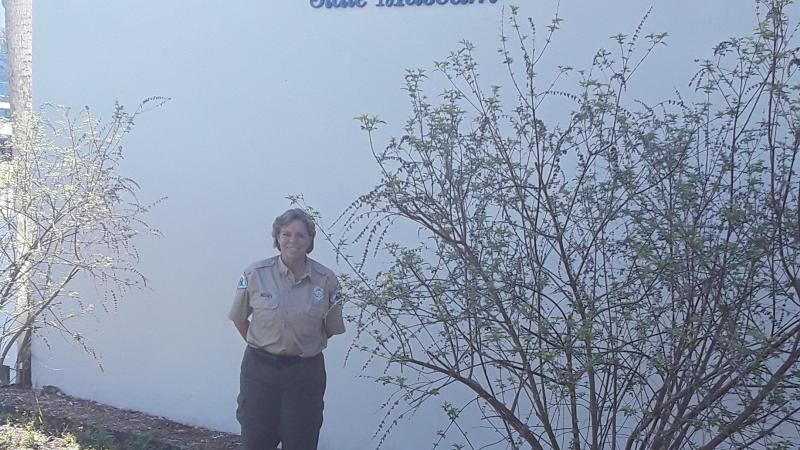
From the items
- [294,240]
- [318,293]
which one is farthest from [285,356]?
[294,240]

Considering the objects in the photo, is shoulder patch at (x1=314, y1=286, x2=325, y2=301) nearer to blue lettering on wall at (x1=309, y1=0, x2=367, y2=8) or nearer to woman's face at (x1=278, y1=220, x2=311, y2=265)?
woman's face at (x1=278, y1=220, x2=311, y2=265)

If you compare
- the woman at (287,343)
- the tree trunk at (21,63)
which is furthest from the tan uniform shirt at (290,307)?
the tree trunk at (21,63)

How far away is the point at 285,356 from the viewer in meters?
5.58

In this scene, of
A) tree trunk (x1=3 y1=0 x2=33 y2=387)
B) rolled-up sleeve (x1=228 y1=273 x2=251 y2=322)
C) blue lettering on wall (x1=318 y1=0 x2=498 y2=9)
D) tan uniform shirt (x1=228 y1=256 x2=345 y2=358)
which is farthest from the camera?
tree trunk (x1=3 y1=0 x2=33 y2=387)

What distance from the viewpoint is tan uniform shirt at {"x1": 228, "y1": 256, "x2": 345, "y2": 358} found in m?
5.54

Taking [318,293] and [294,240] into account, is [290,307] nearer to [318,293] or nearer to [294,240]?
[318,293]

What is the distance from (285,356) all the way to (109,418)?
2876 millimetres

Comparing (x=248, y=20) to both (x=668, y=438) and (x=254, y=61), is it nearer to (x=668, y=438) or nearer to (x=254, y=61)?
(x=254, y=61)

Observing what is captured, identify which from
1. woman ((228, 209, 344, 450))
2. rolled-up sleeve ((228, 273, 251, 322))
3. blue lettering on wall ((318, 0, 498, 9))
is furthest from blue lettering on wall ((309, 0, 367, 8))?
rolled-up sleeve ((228, 273, 251, 322))

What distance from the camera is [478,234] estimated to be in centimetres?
454

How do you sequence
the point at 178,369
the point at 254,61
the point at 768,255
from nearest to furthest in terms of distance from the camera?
the point at 768,255 → the point at 254,61 → the point at 178,369

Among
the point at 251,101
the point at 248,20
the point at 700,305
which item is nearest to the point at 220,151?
the point at 251,101

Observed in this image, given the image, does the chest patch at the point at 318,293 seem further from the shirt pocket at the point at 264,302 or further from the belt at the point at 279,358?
the belt at the point at 279,358

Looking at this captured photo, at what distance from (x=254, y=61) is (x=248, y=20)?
281mm
